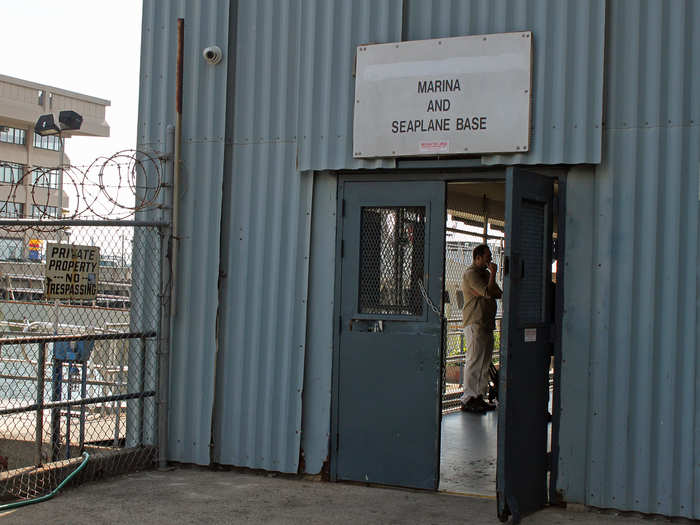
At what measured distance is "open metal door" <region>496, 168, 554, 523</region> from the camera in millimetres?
5605

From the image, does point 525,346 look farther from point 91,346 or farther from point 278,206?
point 91,346

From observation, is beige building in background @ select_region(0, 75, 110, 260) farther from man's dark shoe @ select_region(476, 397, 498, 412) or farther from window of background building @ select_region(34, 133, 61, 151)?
man's dark shoe @ select_region(476, 397, 498, 412)

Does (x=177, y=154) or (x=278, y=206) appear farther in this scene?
(x=177, y=154)

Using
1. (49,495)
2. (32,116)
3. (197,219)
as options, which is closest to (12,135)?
(32,116)

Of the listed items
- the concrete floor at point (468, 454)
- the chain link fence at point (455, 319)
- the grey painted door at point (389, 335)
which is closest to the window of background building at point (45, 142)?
the chain link fence at point (455, 319)

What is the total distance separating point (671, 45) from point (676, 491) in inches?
125

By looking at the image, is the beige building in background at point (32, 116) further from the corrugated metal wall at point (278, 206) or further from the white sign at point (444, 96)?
the white sign at point (444, 96)

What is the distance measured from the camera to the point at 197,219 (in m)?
7.41

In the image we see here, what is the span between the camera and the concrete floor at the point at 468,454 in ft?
22.4

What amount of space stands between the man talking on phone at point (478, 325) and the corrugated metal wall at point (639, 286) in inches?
139

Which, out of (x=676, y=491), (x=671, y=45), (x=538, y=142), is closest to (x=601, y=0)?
(x=671, y=45)

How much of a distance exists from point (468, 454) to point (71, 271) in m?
4.05

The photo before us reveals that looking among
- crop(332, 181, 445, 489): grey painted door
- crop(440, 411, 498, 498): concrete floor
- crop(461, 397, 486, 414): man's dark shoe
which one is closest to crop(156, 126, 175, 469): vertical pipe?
crop(332, 181, 445, 489): grey painted door

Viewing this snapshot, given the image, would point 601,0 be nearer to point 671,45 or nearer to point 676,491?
point 671,45
